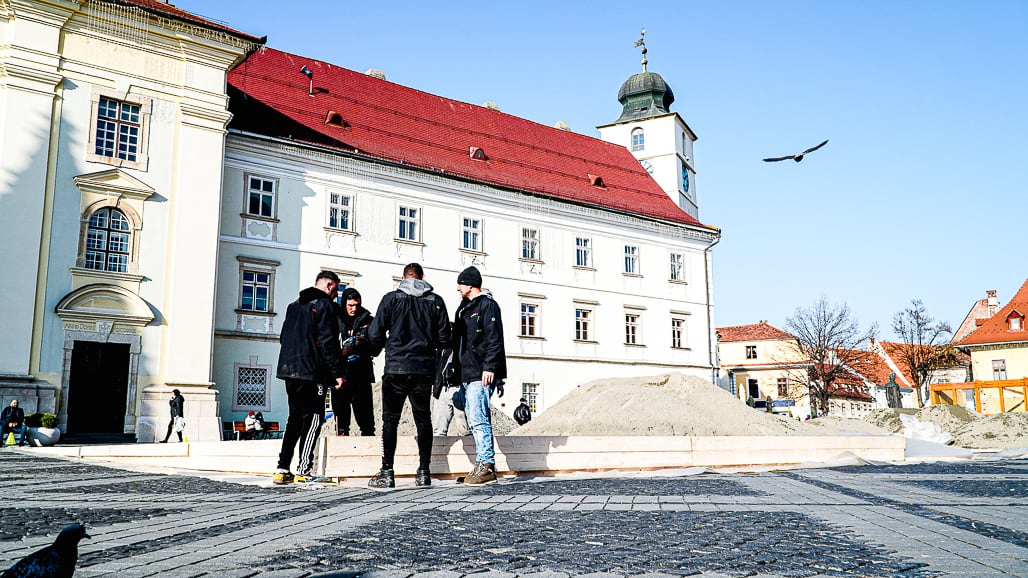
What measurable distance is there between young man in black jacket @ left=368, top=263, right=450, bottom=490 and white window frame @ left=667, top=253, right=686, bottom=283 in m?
31.0

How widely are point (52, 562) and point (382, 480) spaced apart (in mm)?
4879

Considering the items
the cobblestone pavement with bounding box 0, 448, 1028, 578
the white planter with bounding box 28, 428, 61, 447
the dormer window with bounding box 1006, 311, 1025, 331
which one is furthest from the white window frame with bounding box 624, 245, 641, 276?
the dormer window with bounding box 1006, 311, 1025, 331

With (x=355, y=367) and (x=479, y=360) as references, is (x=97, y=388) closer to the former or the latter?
(x=355, y=367)

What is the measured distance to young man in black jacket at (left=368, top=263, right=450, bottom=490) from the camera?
7.42 metres

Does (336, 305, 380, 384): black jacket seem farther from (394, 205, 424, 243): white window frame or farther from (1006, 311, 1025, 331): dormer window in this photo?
(1006, 311, 1025, 331): dormer window

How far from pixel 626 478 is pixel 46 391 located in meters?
17.1

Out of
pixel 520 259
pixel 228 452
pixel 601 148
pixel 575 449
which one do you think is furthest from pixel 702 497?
pixel 601 148

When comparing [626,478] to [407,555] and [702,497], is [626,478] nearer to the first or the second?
[702,497]

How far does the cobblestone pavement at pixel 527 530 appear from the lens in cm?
329

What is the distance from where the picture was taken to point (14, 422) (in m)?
18.2

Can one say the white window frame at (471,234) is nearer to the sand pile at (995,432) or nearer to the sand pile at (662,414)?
the sand pile at (662,414)

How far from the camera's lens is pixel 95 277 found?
2148 cm

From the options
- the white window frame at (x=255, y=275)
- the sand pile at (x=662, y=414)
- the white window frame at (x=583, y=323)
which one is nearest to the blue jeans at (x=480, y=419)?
the sand pile at (x=662, y=414)

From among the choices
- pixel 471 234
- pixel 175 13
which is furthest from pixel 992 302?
pixel 175 13
